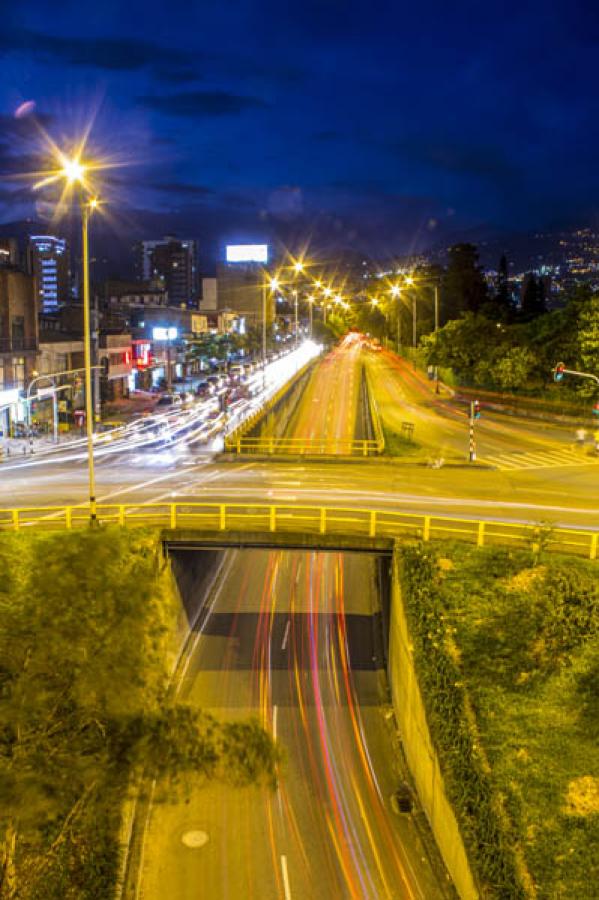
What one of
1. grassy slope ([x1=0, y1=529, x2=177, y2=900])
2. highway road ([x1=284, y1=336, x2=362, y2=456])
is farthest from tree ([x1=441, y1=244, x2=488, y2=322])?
grassy slope ([x1=0, y1=529, x2=177, y2=900])

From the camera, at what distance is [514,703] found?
18453mm

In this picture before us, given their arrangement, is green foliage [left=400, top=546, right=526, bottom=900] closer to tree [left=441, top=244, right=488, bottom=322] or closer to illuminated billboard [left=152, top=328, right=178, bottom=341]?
illuminated billboard [left=152, top=328, right=178, bottom=341]

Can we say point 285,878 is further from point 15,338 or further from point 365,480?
point 15,338

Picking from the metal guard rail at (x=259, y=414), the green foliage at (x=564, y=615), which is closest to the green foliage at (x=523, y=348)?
the metal guard rail at (x=259, y=414)

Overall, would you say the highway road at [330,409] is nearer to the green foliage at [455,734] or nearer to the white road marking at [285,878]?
the green foliage at [455,734]

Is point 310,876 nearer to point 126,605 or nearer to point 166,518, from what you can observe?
point 126,605

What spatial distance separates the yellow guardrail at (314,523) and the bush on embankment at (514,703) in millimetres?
790

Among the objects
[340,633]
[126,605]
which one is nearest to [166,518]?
[340,633]

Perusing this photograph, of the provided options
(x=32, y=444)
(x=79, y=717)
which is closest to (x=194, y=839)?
(x=79, y=717)

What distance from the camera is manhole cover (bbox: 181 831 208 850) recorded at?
57.6 ft

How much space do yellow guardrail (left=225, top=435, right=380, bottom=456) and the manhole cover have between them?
2260 centimetres

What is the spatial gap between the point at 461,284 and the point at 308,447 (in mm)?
60906

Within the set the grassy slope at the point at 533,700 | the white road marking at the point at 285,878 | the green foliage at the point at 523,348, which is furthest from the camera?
the green foliage at the point at 523,348

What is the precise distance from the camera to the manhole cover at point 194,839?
1756cm
